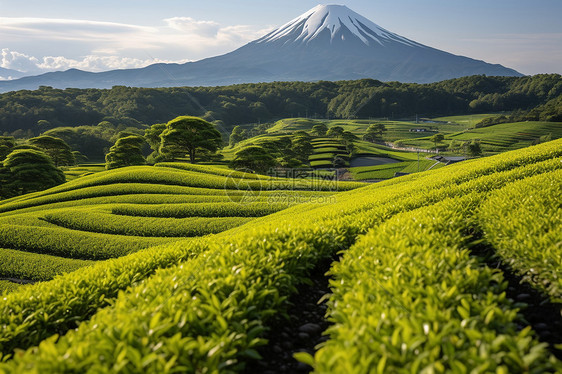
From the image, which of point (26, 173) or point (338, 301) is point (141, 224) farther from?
point (26, 173)

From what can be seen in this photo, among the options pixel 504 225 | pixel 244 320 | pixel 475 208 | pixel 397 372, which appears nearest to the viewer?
pixel 397 372

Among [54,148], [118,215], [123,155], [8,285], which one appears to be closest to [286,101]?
[54,148]

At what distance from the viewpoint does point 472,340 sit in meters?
2.81

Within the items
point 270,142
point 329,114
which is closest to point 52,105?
point 270,142

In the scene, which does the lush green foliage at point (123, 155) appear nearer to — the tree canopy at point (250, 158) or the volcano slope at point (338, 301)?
the tree canopy at point (250, 158)

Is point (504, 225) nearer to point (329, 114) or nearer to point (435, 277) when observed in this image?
point (435, 277)

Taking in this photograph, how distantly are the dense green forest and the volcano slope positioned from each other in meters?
129

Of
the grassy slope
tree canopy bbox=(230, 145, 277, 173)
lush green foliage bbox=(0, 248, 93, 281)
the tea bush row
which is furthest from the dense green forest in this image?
the tea bush row

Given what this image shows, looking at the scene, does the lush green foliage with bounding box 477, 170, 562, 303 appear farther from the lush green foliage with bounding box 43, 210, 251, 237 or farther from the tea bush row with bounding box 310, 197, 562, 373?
the lush green foliage with bounding box 43, 210, 251, 237

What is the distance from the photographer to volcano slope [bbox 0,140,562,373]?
276 centimetres

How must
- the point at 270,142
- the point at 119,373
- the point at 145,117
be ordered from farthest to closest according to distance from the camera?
the point at 145,117
the point at 270,142
the point at 119,373

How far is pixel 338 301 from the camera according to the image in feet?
12.4

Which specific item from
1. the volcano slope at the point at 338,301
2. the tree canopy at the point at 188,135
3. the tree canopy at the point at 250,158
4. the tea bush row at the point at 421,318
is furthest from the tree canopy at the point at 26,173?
the tea bush row at the point at 421,318

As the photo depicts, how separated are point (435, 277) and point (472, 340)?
3.38 feet
